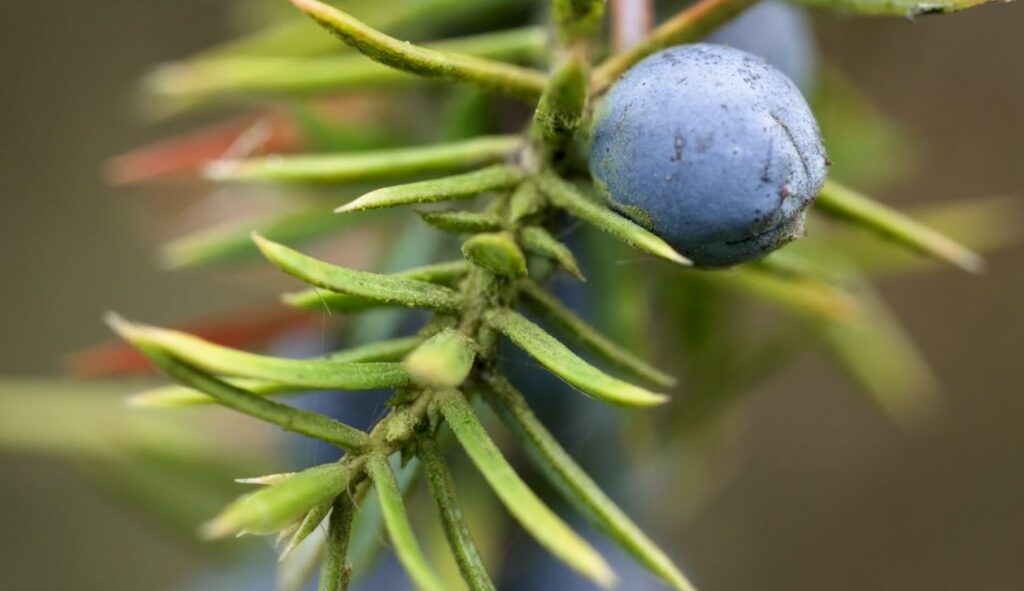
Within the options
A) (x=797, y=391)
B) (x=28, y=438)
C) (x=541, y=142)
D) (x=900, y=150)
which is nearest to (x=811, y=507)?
(x=797, y=391)

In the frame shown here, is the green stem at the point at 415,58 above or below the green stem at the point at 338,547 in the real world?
above

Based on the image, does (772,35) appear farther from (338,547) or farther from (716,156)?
(338,547)

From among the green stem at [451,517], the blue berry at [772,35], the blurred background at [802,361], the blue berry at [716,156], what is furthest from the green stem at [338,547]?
the blurred background at [802,361]

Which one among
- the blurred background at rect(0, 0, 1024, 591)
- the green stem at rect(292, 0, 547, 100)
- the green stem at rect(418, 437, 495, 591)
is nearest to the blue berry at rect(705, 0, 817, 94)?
the green stem at rect(292, 0, 547, 100)

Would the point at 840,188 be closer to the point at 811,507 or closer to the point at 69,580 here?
the point at 811,507

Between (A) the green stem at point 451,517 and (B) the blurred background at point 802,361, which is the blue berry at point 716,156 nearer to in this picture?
(A) the green stem at point 451,517

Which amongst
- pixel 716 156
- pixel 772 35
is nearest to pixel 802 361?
pixel 772 35

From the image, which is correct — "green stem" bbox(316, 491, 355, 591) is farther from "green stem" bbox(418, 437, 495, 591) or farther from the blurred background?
the blurred background
